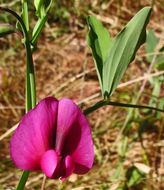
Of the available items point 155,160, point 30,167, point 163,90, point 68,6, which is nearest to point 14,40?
point 68,6

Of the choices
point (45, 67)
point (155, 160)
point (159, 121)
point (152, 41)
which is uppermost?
point (152, 41)

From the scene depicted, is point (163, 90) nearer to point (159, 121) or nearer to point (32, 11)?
point (159, 121)

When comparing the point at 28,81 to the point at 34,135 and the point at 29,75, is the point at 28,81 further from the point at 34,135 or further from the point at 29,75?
the point at 34,135

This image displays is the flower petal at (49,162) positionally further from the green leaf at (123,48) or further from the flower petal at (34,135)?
the green leaf at (123,48)

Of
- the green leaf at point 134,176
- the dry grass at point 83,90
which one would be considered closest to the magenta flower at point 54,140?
the dry grass at point 83,90

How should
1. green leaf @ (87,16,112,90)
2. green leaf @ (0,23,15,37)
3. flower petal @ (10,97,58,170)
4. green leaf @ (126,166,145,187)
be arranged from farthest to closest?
1. green leaf @ (126,166,145,187)
2. green leaf @ (87,16,112,90)
3. green leaf @ (0,23,15,37)
4. flower petal @ (10,97,58,170)

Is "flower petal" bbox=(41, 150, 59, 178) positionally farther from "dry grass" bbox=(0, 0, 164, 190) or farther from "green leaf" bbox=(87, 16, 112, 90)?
"dry grass" bbox=(0, 0, 164, 190)

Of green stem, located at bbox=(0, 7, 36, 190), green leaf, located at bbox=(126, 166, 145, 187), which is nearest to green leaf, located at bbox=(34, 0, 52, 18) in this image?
green stem, located at bbox=(0, 7, 36, 190)
